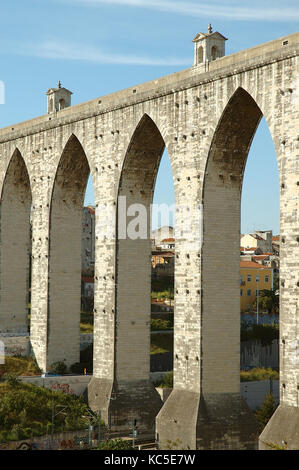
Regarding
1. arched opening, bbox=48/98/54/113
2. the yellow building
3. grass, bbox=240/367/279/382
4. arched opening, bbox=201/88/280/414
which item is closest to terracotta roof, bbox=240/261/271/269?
the yellow building

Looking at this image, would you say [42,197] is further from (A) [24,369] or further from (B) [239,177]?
(B) [239,177]

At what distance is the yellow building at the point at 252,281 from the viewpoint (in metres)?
67.5

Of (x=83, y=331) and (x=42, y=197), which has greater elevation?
(x=42, y=197)

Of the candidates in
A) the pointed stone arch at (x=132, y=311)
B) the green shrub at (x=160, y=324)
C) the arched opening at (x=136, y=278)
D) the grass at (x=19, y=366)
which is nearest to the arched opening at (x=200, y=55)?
the pointed stone arch at (x=132, y=311)

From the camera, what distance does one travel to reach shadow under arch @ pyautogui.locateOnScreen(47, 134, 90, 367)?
41031 millimetres

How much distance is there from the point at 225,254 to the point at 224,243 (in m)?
0.43

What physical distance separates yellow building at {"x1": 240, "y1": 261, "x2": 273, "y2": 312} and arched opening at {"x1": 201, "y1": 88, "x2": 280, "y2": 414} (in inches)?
1405

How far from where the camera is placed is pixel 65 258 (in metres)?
41.7

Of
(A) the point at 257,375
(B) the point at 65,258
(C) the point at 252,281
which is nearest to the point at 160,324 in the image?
(B) the point at 65,258

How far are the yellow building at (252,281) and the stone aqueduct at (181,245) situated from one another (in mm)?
28139

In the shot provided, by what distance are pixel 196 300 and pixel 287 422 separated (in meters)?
6.58

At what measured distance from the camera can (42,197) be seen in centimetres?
4206

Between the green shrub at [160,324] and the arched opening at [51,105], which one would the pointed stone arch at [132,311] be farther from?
the green shrub at [160,324]
